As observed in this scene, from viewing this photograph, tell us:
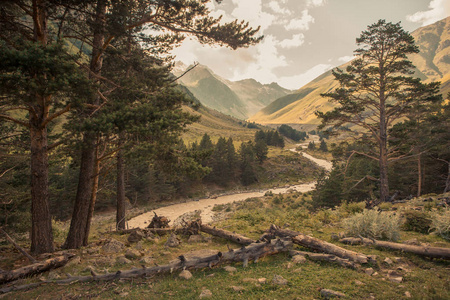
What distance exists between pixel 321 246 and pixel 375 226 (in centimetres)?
262

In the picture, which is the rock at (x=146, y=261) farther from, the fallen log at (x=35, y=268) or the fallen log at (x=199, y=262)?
the fallen log at (x=35, y=268)

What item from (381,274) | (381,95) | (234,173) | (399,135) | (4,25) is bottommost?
(234,173)

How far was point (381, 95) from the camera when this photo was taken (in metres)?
15.2

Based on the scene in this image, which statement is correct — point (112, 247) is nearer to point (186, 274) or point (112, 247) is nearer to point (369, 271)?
point (186, 274)

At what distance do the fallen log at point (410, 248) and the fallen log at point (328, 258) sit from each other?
6.30 feet

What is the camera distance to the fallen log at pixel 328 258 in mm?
5966

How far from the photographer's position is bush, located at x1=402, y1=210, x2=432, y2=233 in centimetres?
895

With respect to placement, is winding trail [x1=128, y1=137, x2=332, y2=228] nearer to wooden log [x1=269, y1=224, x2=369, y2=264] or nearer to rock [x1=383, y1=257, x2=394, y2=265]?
wooden log [x1=269, y1=224, x2=369, y2=264]

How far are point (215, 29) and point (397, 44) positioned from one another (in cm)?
1404

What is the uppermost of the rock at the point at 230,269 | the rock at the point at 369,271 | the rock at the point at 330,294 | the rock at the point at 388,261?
the rock at the point at 330,294

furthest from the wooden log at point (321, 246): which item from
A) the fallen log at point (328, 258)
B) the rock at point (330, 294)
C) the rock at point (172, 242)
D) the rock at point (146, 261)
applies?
the rock at point (146, 261)

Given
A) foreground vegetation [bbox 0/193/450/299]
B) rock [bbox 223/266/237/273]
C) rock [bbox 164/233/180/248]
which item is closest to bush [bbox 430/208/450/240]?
foreground vegetation [bbox 0/193/450/299]

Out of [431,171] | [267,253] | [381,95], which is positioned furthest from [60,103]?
[431,171]

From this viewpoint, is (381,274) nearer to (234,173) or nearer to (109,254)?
(109,254)
